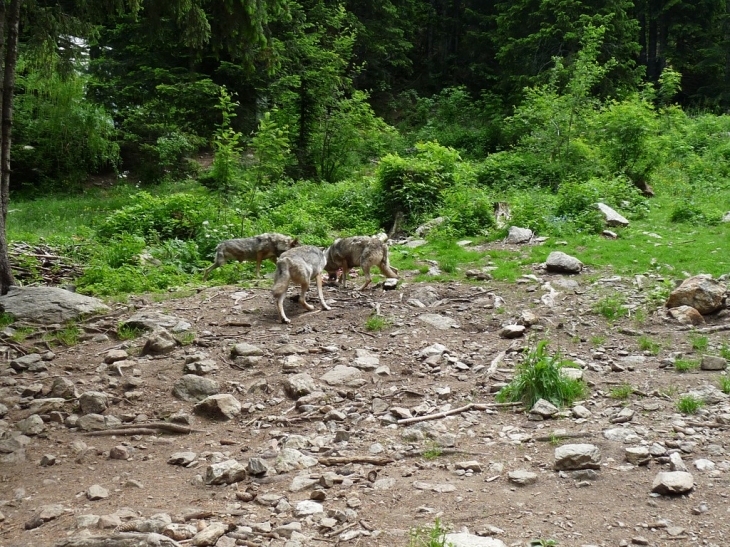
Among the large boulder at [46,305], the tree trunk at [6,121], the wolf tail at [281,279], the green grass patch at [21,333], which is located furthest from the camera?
the tree trunk at [6,121]

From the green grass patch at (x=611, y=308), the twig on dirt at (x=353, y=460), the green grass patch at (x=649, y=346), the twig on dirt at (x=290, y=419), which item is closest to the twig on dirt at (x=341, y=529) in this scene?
the twig on dirt at (x=353, y=460)

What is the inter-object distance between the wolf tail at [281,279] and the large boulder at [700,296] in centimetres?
529

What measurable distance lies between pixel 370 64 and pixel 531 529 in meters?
33.0

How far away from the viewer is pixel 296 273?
9109 mm

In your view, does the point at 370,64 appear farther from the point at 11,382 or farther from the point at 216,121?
the point at 11,382

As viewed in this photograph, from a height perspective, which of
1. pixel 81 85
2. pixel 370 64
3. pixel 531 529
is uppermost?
pixel 370 64

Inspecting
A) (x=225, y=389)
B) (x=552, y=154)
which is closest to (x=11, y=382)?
(x=225, y=389)

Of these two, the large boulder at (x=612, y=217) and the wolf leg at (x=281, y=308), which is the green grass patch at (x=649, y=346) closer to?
the wolf leg at (x=281, y=308)

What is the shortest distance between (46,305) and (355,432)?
5.44 meters

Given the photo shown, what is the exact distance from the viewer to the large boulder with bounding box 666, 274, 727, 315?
830cm

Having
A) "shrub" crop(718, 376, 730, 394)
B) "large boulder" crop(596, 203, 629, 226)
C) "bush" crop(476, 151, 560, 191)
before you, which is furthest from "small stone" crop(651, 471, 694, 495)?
"bush" crop(476, 151, 560, 191)

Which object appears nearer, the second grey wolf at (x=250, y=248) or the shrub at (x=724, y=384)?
the shrub at (x=724, y=384)

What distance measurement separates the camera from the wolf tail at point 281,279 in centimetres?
901

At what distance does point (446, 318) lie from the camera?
881 centimetres
